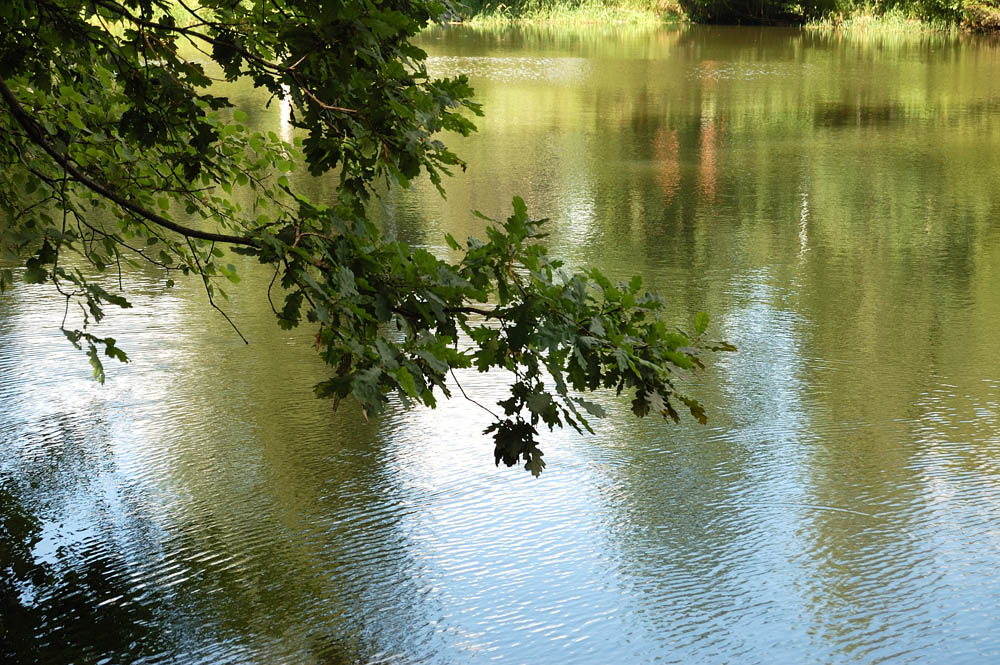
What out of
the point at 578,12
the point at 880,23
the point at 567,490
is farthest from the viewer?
the point at 578,12

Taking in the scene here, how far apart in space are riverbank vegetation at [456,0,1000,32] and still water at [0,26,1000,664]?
79.2 ft

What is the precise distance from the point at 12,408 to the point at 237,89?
13.1m

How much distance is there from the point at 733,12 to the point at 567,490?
31.9 meters

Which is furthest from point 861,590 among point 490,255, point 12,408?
point 12,408

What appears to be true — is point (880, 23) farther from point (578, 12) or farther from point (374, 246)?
point (374, 246)

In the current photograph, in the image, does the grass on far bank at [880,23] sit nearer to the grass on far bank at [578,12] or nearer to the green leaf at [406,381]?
the grass on far bank at [578,12]

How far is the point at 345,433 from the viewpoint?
5.10 m

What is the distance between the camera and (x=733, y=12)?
113 ft

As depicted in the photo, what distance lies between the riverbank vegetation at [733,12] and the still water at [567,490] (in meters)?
24.2

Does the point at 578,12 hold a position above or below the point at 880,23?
above

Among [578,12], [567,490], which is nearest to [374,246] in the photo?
[567,490]

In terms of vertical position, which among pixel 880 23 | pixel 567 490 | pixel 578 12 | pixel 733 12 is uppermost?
pixel 578 12

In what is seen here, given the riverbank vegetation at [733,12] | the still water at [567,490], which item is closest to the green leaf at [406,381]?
the still water at [567,490]

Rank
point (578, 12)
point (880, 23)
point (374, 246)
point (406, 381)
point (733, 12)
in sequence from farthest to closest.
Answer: point (733, 12) < point (578, 12) < point (880, 23) < point (374, 246) < point (406, 381)
